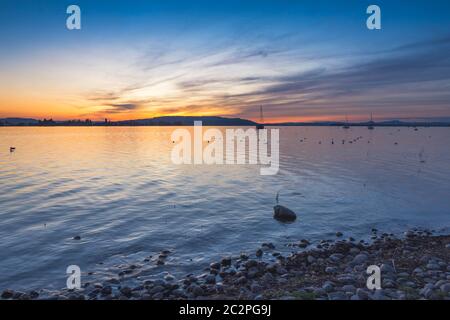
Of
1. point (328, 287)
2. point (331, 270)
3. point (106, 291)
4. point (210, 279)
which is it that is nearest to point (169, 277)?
point (210, 279)

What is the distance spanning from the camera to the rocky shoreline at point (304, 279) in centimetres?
1103

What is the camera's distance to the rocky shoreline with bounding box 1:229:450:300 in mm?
11031

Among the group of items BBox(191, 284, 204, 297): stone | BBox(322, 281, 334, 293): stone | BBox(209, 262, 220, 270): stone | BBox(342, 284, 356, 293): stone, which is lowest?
BBox(209, 262, 220, 270): stone

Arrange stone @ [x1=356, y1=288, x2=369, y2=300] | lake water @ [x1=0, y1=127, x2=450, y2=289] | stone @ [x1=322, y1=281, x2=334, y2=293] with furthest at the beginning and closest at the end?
lake water @ [x1=0, y1=127, x2=450, y2=289] → stone @ [x1=322, y1=281, x2=334, y2=293] → stone @ [x1=356, y1=288, x2=369, y2=300]

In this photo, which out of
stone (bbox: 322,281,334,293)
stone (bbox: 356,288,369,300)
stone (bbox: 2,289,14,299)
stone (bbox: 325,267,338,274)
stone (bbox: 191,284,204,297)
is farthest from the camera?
stone (bbox: 325,267,338,274)

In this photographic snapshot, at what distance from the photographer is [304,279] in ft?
41.8

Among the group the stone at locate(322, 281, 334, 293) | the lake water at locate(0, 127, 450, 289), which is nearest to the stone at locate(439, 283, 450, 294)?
the stone at locate(322, 281, 334, 293)

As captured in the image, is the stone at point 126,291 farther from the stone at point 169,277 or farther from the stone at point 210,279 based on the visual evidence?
the stone at point 210,279

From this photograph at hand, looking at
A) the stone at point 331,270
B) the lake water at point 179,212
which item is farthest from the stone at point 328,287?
the lake water at point 179,212

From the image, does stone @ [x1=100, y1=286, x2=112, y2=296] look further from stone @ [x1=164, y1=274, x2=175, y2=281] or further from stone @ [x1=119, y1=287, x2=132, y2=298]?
stone @ [x1=164, y1=274, x2=175, y2=281]

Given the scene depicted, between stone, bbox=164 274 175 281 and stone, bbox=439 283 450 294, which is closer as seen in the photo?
stone, bbox=439 283 450 294

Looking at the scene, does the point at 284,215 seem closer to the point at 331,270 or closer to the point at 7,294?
the point at 331,270

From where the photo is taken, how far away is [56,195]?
2933 centimetres
